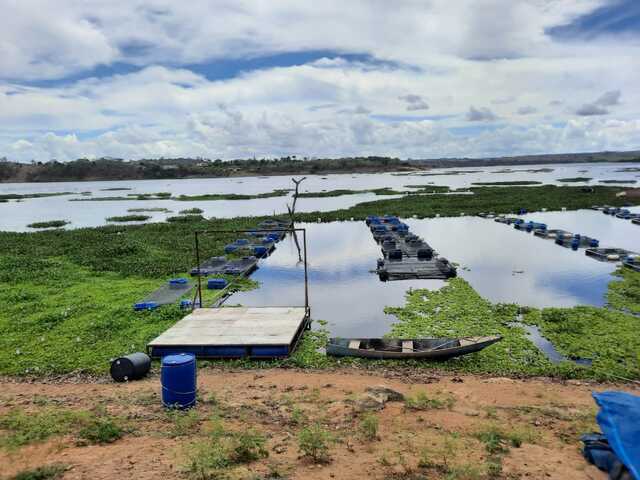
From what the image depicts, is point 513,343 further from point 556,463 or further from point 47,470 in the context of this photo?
point 47,470

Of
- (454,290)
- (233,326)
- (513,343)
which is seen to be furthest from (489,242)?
(233,326)

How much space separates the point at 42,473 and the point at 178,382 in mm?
3558

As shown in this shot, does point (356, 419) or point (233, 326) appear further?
point (233, 326)

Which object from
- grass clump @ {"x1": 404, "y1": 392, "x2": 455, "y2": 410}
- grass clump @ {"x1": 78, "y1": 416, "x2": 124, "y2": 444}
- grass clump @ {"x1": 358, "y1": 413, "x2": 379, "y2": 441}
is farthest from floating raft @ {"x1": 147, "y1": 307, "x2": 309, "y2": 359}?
grass clump @ {"x1": 358, "y1": 413, "x2": 379, "y2": 441}

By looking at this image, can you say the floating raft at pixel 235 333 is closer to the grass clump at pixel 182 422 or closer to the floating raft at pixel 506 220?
the grass clump at pixel 182 422

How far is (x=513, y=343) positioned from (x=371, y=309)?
7.02 metres

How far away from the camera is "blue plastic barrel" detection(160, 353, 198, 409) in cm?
1121

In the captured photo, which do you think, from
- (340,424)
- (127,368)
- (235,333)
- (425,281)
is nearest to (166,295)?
(235,333)

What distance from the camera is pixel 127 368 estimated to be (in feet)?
45.0

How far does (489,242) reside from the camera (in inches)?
1505

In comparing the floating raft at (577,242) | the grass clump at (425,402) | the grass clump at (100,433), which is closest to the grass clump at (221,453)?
the grass clump at (100,433)

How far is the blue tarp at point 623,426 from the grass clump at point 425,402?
12.1 ft

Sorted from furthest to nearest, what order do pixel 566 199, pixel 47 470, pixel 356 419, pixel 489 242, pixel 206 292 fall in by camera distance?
pixel 566 199
pixel 489 242
pixel 206 292
pixel 356 419
pixel 47 470

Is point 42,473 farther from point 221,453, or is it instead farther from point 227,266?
point 227,266
